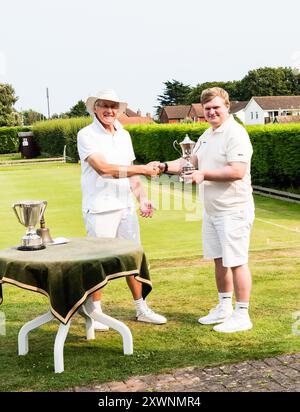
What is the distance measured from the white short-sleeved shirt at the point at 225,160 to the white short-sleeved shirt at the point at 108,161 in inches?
27.8

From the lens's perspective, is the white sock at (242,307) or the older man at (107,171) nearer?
the older man at (107,171)

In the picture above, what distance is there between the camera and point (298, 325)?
6.04 m

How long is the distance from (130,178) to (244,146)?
45.1 inches

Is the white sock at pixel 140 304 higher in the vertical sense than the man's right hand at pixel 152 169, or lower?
lower

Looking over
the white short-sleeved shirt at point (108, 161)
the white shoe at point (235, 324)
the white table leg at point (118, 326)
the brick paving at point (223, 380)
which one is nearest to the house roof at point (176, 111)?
the white short-sleeved shirt at point (108, 161)

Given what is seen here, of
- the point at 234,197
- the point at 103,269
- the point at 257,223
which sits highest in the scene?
the point at 234,197

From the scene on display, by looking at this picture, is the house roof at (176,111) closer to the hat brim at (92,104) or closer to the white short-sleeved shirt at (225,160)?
the hat brim at (92,104)

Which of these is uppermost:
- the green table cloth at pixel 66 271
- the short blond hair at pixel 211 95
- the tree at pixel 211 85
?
the tree at pixel 211 85

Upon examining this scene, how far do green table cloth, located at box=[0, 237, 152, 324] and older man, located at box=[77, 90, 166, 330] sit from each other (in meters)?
0.73

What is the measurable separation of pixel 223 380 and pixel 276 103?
93.9 metres

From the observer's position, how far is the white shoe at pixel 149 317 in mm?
6293

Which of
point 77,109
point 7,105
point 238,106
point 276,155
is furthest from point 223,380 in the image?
point 238,106

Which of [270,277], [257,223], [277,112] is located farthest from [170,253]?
[277,112]
